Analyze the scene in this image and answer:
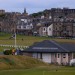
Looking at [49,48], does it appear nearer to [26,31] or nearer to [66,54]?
[66,54]

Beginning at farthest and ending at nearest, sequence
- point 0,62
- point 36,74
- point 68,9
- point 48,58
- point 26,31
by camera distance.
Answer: point 68,9 < point 26,31 < point 48,58 < point 0,62 < point 36,74

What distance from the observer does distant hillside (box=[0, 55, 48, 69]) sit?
35250mm

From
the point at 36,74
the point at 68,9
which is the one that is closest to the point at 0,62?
the point at 36,74

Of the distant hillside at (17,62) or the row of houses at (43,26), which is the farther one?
the row of houses at (43,26)

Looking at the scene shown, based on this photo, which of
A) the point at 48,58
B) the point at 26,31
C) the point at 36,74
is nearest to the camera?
the point at 36,74

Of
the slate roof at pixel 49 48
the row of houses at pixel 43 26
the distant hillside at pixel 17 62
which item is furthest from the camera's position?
the row of houses at pixel 43 26

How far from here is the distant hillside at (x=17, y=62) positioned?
35250 mm

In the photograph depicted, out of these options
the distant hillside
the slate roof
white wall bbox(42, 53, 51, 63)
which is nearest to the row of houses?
the slate roof

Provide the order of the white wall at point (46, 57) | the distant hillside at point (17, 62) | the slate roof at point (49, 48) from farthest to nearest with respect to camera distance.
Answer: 1. the slate roof at point (49, 48)
2. the white wall at point (46, 57)
3. the distant hillside at point (17, 62)

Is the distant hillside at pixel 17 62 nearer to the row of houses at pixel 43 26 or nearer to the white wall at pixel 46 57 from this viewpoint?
the white wall at pixel 46 57

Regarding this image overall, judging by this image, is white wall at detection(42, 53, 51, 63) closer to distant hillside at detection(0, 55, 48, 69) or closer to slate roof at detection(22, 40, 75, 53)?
slate roof at detection(22, 40, 75, 53)

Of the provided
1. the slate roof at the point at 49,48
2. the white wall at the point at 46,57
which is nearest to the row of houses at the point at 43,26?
the slate roof at the point at 49,48

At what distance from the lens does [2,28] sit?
14875 cm

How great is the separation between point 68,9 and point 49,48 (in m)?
143
